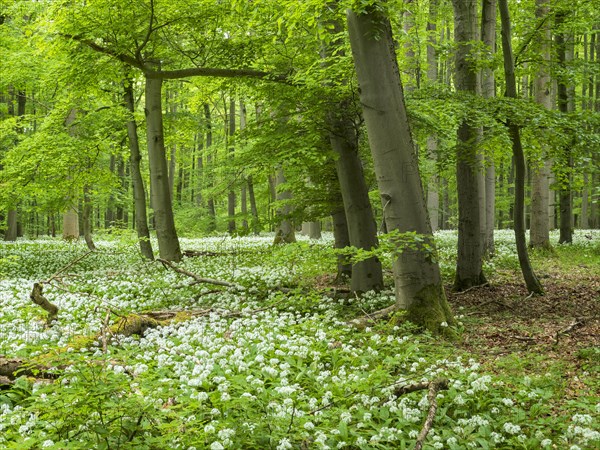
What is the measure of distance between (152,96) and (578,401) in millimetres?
14214

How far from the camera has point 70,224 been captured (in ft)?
83.9

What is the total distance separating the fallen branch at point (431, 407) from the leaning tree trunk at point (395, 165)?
235 cm

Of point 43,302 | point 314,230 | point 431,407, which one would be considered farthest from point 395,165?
point 314,230

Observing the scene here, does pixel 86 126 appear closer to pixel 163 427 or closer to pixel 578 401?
pixel 163 427

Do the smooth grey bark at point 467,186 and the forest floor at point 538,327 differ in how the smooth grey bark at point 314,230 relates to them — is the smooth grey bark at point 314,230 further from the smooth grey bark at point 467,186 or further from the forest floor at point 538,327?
the smooth grey bark at point 467,186

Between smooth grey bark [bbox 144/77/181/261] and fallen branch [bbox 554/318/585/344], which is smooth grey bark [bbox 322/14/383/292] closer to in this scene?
fallen branch [bbox 554/318/585/344]

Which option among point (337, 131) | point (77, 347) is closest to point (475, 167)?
point (337, 131)

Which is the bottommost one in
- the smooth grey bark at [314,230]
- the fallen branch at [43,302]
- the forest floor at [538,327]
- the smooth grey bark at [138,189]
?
the forest floor at [538,327]

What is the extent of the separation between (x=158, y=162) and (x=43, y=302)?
8.74 m

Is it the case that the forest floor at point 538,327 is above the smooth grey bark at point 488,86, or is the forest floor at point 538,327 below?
below

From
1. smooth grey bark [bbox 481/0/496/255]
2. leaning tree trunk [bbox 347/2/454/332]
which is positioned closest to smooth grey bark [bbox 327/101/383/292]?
leaning tree trunk [bbox 347/2/454/332]

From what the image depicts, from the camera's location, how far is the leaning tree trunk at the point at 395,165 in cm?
731

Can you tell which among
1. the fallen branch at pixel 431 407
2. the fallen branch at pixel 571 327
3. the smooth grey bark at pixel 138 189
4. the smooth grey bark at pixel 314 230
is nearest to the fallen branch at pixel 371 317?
the fallen branch at pixel 571 327

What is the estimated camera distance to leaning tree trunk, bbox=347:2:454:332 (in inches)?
288
